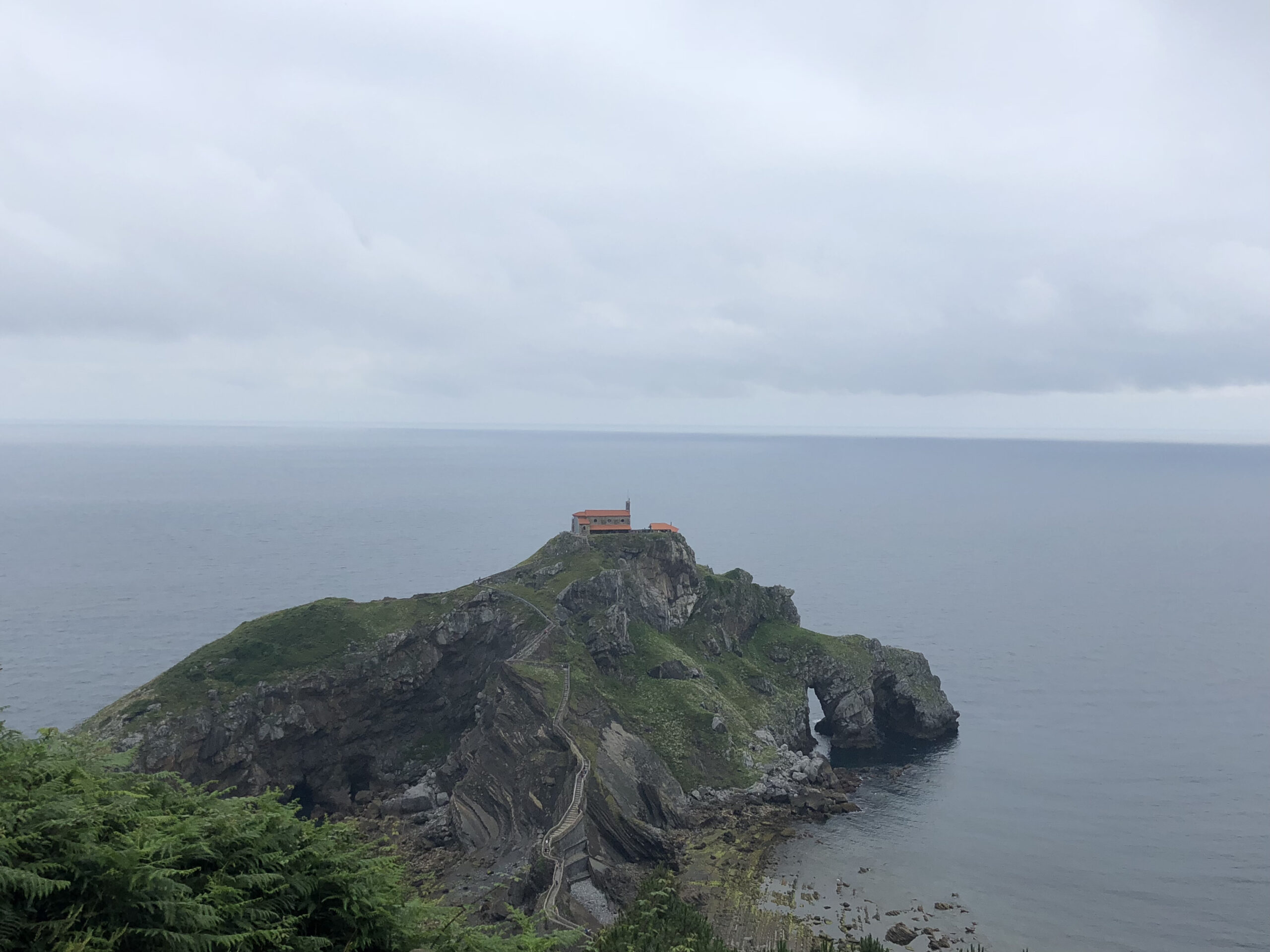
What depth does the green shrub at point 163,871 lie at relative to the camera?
14570 millimetres

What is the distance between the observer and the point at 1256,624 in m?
149

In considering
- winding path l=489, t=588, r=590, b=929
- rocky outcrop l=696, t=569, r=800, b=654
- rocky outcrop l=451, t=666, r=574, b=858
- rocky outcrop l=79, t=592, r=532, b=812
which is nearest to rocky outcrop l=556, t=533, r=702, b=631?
rocky outcrop l=696, t=569, r=800, b=654

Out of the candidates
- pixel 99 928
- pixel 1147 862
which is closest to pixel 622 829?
pixel 1147 862

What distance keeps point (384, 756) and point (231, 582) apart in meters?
102

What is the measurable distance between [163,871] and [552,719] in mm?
65723

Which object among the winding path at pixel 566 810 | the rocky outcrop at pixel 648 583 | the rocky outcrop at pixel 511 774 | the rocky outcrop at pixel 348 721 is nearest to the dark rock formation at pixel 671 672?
the rocky outcrop at pixel 648 583

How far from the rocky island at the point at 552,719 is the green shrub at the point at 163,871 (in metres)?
47.7

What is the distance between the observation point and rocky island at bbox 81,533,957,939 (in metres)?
70.8

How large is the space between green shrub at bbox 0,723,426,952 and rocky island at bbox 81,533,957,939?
4766 centimetres

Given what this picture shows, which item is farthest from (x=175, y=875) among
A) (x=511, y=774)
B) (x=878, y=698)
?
(x=878, y=698)

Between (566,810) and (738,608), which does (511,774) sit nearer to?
(566,810)

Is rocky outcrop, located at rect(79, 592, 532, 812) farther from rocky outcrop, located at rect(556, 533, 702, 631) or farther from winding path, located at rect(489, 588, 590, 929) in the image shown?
rocky outcrop, located at rect(556, 533, 702, 631)

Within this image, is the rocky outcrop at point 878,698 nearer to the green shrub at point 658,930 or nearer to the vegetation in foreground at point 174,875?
the green shrub at point 658,930

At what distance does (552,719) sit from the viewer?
78.5 meters
